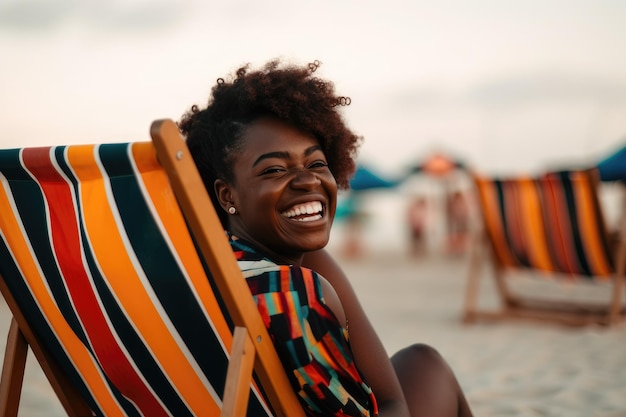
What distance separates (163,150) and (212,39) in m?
2.93

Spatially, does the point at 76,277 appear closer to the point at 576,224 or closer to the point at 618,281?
the point at 576,224

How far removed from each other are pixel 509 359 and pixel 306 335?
10.4ft

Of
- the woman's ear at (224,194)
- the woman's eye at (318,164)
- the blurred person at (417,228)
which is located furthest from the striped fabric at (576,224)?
the blurred person at (417,228)

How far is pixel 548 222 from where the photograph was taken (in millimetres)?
5512

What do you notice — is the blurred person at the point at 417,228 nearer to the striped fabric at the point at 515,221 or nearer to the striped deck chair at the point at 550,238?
the striped deck chair at the point at 550,238

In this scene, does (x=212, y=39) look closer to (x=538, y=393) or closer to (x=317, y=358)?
(x=538, y=393)

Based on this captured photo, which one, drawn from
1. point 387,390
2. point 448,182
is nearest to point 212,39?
point 387,390

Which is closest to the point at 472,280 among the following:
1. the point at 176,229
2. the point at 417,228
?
the point at 176,229

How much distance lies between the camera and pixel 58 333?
170cm

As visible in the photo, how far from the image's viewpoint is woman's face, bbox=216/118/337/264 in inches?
60.6

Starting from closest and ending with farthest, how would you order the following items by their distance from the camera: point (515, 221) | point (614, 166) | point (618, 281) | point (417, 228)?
1. point (618, 281)
2. point (515, 221)
3. point (614, 166)
4. point (417, 228)

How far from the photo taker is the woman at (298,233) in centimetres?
134

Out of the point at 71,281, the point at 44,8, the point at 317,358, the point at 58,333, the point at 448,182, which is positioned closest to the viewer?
the point at 317,358

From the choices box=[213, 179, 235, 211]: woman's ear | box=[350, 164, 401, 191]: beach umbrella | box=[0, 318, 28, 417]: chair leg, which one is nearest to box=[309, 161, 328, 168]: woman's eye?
box=[213, 179, 235, 211]: woman's ear
